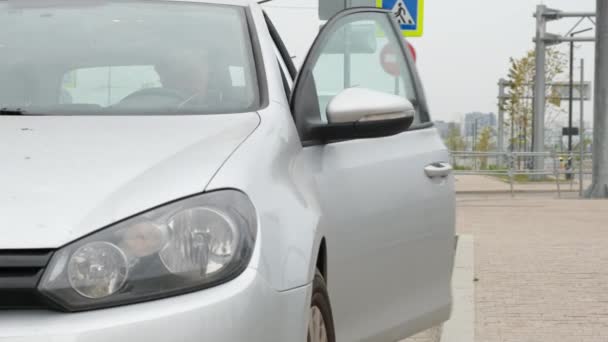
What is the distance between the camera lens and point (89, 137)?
3410 millimetres

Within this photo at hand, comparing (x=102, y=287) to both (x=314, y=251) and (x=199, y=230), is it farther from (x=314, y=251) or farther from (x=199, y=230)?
(x=314, y=251)

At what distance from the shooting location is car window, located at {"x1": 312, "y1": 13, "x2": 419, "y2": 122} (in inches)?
191

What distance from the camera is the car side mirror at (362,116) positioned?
395cm

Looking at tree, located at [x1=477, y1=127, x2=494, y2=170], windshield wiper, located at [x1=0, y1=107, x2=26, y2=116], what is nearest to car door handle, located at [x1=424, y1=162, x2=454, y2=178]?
windshield wiper, located at [x1=0, y1=107, x2=26, y2=116]

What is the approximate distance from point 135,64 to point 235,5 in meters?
0.61

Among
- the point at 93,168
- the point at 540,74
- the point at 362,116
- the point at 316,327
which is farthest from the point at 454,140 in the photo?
the point at 93,168

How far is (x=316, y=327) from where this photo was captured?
12.7 feet

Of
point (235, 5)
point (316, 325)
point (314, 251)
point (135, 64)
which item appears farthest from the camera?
point (235, 5)

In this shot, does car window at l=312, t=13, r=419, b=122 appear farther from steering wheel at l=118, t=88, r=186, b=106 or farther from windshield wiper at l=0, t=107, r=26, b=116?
windshield wiper at l=0, t=107, r=26, b=116

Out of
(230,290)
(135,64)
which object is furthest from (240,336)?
(135,64)

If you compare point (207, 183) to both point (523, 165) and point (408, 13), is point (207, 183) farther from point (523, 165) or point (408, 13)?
point (523, 165)

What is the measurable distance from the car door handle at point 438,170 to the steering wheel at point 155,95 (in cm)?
125

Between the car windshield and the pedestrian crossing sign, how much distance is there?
961 cm

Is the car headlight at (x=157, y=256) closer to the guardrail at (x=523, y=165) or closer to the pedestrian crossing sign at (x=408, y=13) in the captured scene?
the pedestrian crossing sign at (x=408, y=13)
